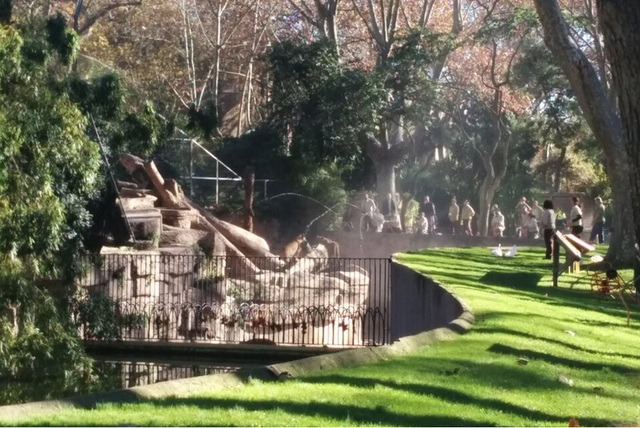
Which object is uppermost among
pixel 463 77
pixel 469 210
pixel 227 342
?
pixel 463 77

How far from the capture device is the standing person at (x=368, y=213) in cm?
4450

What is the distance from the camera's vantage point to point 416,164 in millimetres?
63281

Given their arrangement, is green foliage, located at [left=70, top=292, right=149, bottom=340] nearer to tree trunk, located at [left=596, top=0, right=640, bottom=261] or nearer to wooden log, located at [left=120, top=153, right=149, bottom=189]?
wooden log, located at [left=120, top=153, right=149, bottom=189]

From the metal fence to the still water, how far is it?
0.72 meters

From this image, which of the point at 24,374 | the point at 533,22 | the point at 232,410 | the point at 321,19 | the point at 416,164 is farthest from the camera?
the point at 416,164

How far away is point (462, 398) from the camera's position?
10562 mm

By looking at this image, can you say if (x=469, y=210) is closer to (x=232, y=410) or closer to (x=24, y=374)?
(x=24, y=374)

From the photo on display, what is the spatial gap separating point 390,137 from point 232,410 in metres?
38.5

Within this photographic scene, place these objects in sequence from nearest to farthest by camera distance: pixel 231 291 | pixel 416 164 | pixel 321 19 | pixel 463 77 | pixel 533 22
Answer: pixel 231 291, pixel 533 22, pixel 321 19, pixel 463 77, pixel 416 164

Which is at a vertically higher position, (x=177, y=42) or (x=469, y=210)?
(x=177, y=42)

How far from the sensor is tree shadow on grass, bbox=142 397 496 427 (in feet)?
30.4

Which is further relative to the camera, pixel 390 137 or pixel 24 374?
pixel 390 137

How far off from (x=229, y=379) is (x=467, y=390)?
91.2 inches

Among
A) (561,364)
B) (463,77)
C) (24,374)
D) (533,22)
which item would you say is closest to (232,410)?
Answer: (561,364)
